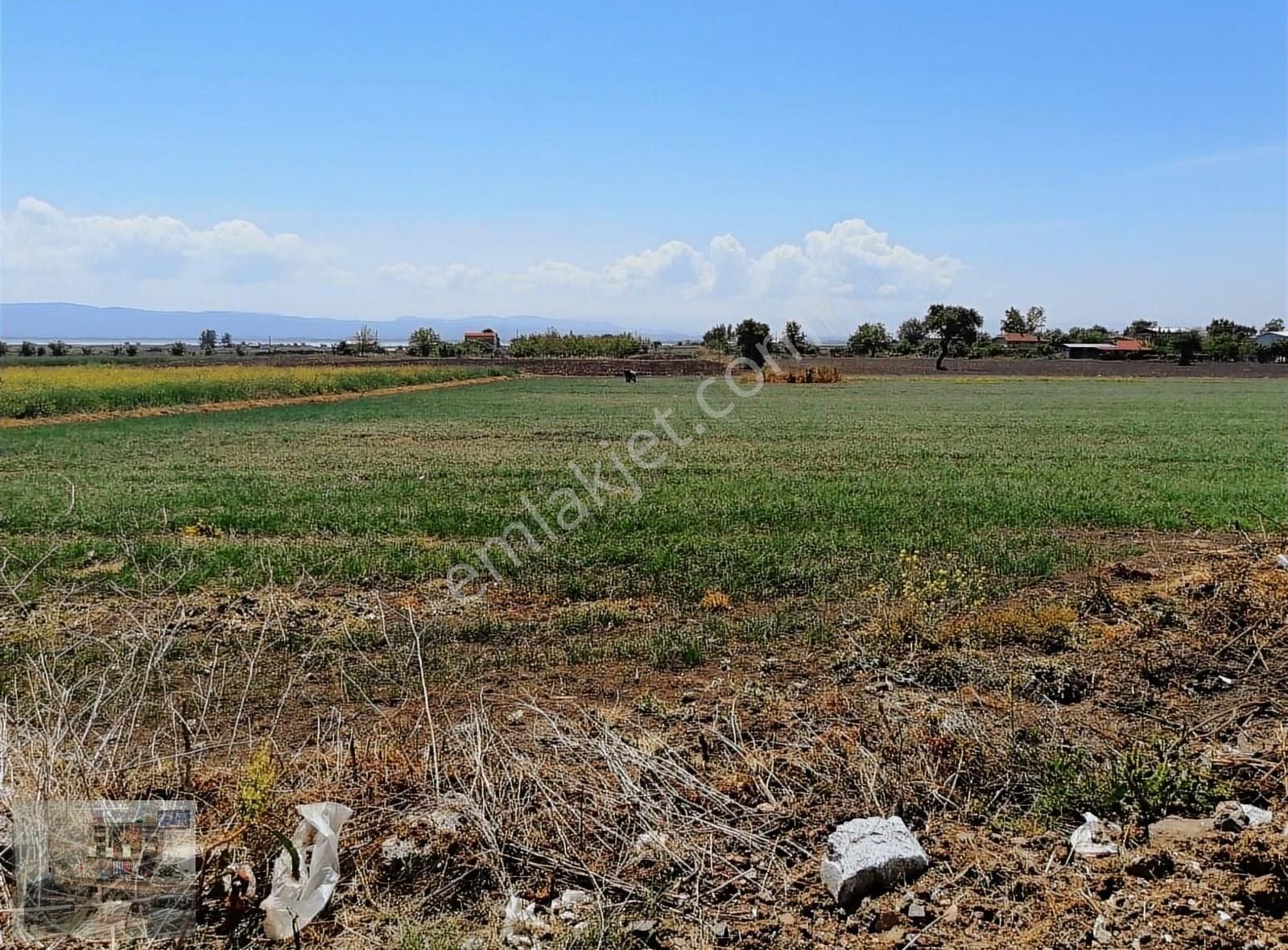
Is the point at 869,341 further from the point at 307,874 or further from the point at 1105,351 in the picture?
the point at 307,874

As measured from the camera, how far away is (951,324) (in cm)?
7806

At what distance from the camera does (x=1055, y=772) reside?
13.4 feet

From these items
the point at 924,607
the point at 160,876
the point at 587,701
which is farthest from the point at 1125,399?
the point at 160,876

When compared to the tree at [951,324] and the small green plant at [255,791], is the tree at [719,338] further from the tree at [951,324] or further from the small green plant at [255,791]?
the small green plant at [255,791]

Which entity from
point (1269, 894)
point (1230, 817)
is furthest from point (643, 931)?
point (1230, 817)

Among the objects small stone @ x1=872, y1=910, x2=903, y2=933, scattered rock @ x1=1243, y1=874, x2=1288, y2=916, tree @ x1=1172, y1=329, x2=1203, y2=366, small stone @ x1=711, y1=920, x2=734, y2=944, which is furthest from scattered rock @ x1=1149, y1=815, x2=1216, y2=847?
tree @ x1=1172, y1=329, x2=1203, y2=366

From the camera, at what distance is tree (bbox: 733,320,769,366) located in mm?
67231

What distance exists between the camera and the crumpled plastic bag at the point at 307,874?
323cm

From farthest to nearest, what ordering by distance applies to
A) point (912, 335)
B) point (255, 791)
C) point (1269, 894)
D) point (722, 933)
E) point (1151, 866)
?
1. point (912, 335)
2. point (255, 791)
3. point (1151, 866)
4. point (722, 933)
5. point (1269, 894)

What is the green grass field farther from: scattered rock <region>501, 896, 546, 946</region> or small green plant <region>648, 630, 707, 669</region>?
scattered rock <region>501, 896, 546, 946</region>

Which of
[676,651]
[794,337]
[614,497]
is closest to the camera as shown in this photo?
[676,651]

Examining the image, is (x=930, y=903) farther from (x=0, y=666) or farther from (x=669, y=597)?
(x=0, y=666)

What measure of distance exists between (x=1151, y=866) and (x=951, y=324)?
80.1 metres

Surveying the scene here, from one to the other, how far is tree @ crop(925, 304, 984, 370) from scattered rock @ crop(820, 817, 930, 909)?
242ft
